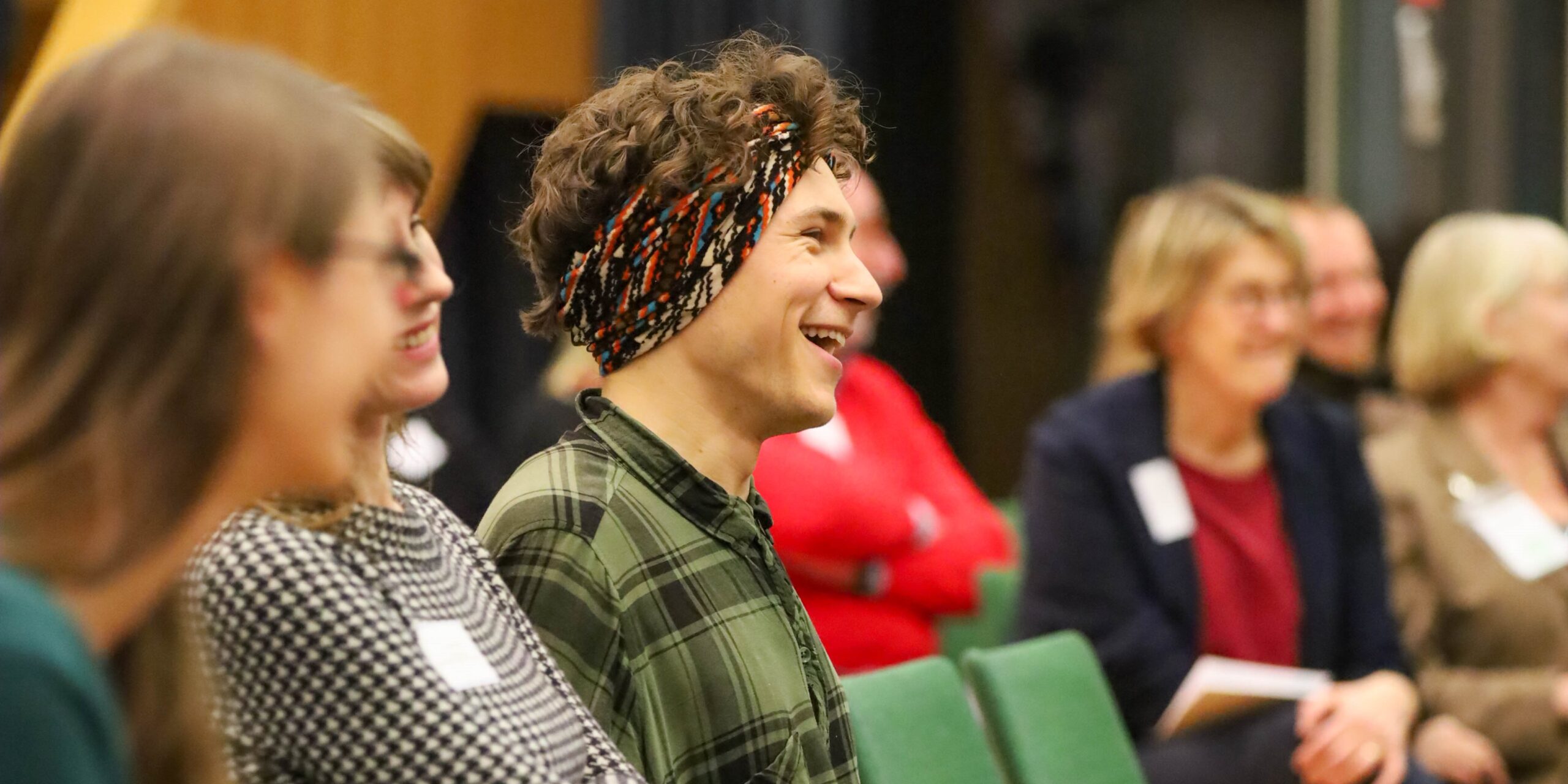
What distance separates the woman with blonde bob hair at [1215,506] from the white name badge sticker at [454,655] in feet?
5.98

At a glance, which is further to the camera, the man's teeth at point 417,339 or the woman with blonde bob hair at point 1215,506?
the woman with blonde bob hair at point 1215,506

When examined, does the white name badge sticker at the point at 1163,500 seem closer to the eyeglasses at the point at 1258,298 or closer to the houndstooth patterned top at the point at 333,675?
the eyeglasses at the point at 1258,298

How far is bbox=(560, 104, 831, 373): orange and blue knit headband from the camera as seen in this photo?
1697mm

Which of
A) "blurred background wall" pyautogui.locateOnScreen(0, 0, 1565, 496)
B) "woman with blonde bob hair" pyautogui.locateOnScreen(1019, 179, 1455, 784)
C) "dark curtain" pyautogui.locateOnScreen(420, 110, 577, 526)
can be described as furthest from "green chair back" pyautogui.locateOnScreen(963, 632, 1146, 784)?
"blurred background wall" pyautogui.locateOnScreen(0, 0, 1565, 496)

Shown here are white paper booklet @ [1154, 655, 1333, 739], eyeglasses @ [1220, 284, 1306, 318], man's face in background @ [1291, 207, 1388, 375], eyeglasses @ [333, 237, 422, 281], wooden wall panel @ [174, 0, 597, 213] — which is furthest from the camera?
man's face in background @ [1291, 207, 1388, 375]

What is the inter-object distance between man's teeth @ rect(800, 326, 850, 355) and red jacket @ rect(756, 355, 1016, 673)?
150 cm

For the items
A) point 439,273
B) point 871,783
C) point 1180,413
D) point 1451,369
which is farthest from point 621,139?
point 1451,369

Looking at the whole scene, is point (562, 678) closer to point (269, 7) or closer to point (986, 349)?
point (269, 7)

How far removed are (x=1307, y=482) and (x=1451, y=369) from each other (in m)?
0.84

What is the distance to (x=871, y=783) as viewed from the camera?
2.05m

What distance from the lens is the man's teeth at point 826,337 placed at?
5.81ft

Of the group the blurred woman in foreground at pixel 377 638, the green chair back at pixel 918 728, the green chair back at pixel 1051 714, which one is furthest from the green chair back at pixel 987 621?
the blurred woman in foreground at pixel 377 638

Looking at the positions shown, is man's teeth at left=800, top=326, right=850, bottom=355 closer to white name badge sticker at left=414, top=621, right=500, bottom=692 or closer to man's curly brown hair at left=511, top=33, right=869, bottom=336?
man's curly brown hair at left=511, top=33, right=869, bottom=336

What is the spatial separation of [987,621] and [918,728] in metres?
1.60
